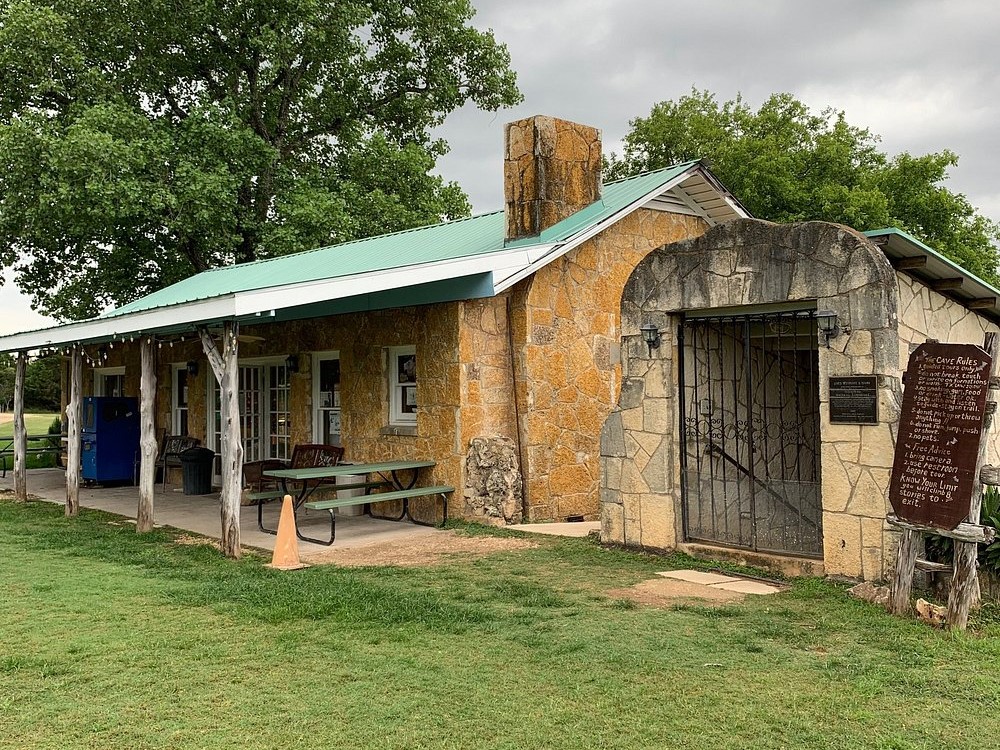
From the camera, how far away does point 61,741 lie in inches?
170

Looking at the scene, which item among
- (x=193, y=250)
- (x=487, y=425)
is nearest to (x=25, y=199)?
(x=193, y=250)

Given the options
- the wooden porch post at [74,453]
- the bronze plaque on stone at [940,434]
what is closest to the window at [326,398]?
the wooden porch post at [74,453]

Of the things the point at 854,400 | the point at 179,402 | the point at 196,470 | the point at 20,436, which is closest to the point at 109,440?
the point at 179,402

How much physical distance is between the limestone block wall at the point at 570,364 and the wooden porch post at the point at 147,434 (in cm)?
442

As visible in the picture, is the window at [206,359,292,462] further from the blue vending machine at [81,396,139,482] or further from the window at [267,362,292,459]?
the blue vending machine at [81,396,139,482]

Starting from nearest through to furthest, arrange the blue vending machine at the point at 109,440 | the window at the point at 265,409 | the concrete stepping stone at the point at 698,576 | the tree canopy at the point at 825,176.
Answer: the concrete stepping stone at the point at 698,576 < the window at the point at 265,409 < the blue vending machine at the point at 109,440 < the tree canopy at the point at 825,176

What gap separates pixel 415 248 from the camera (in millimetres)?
13453

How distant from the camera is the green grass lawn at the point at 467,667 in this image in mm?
4363

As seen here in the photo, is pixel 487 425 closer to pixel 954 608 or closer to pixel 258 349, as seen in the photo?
pixel 258 349

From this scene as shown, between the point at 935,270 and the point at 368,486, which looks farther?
the point at 368,486

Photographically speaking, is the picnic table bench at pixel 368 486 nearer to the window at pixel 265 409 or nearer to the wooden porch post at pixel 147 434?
the wooden porch post at pixel 147 434

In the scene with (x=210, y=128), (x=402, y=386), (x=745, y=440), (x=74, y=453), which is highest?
(x=210, y=128)

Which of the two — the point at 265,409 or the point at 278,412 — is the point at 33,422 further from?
the point at 278,412

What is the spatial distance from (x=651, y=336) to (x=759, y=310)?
1.06 meters
